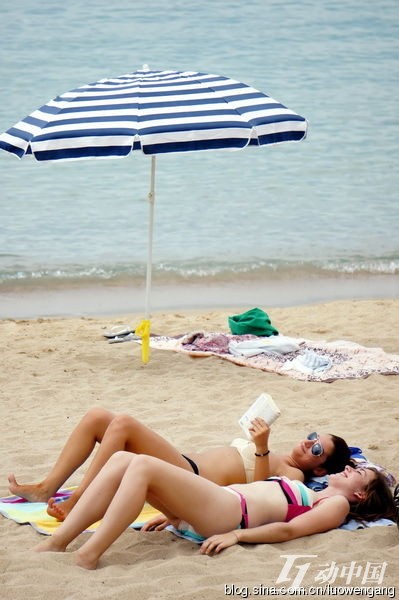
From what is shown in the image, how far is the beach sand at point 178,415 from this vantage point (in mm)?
3596

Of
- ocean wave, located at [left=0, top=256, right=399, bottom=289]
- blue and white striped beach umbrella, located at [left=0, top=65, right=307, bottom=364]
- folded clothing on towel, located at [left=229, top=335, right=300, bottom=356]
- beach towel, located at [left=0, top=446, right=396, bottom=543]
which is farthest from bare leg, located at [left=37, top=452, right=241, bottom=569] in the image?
ocean wave, located at [left=0, top=256, right=399, bottom=289]

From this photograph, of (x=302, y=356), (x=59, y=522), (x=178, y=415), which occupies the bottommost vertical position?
(x=59, y=522)

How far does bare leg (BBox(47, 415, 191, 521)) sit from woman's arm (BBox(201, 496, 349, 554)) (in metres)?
0.46

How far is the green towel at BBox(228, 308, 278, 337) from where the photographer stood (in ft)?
24.2

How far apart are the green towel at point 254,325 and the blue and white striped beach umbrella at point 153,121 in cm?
73

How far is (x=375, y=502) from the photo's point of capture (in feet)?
13.6

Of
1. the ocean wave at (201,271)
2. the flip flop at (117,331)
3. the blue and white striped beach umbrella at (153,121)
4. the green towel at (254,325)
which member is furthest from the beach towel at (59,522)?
the ocean wave at (201,271)

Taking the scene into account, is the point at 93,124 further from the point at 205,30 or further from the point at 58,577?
the point at 205,30

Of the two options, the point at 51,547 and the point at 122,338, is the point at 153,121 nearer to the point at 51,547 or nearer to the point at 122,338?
the point at 122,338

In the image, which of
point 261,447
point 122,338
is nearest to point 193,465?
point 261,447

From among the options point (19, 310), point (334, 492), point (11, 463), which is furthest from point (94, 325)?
point (334, 492)

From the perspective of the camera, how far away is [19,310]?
9445 mm

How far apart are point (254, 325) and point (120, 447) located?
3.34 meters

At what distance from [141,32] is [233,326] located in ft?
50.5
